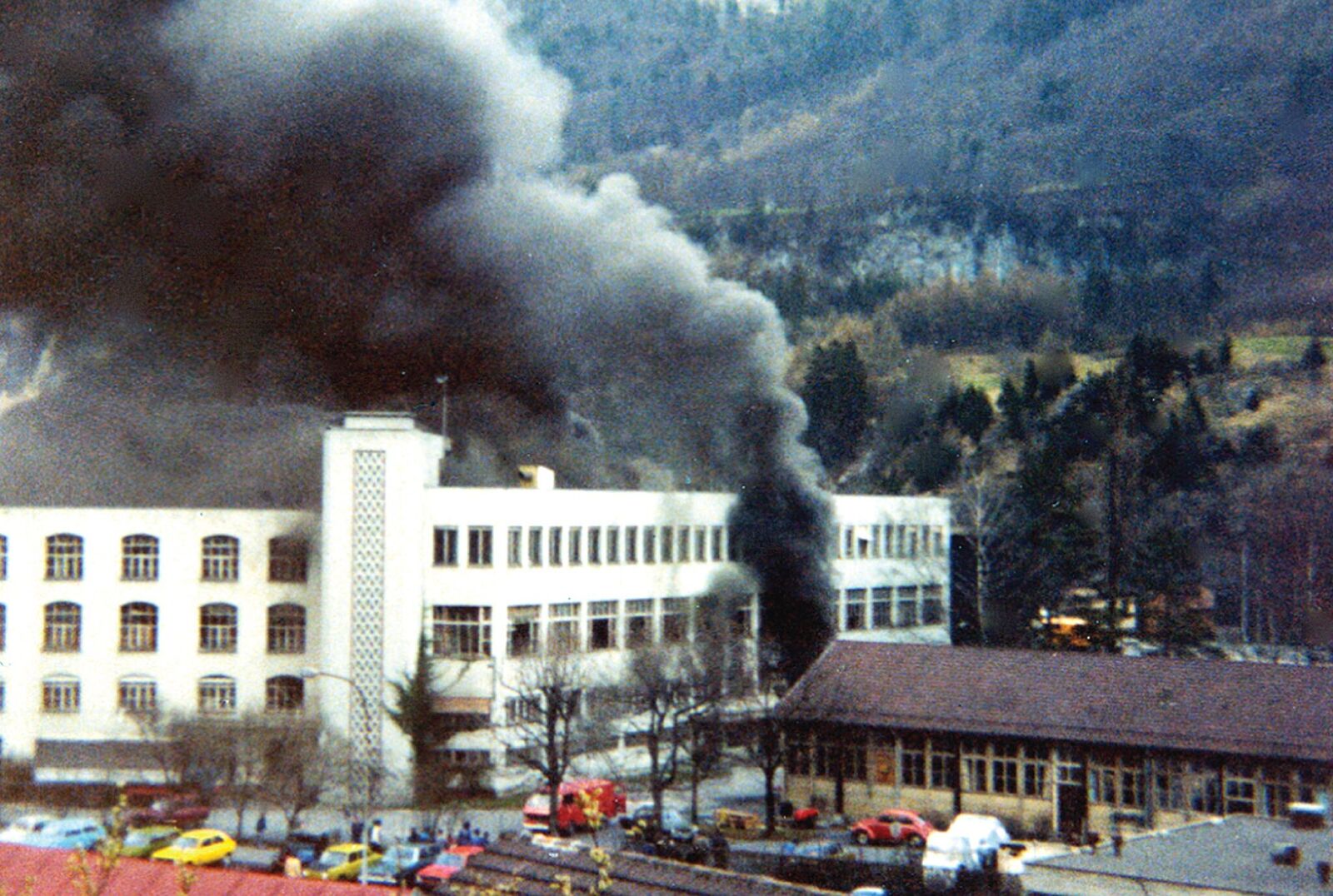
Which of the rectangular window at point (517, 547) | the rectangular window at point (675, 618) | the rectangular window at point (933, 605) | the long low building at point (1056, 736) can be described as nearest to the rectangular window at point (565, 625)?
the rectangular window at point (517, 547)

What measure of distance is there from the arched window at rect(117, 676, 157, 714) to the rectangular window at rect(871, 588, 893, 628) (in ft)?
81.1

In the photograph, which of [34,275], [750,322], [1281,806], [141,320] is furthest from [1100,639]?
[34,275]

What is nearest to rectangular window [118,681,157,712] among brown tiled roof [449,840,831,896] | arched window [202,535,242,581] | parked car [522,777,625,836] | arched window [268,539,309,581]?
arched window [202,535,242,581]

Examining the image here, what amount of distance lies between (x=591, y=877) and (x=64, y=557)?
30.1 m

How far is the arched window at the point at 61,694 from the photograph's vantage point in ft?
139

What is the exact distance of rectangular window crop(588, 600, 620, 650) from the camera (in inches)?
1763

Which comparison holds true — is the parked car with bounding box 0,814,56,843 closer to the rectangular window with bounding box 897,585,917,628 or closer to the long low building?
the long low building

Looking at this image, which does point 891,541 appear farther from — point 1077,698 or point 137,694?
point 137,694

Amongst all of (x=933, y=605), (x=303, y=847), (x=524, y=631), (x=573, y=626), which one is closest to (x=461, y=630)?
(x=524, y=631)

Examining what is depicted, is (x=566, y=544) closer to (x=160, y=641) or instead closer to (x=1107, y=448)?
(x=160, y=641)

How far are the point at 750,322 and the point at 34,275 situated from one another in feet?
74.1

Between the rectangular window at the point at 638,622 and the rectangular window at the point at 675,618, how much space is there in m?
0.65

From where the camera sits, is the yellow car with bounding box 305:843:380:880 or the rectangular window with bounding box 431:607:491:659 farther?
the rectangular window with bounding box 431:607:491:659

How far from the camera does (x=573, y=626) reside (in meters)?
44.1
